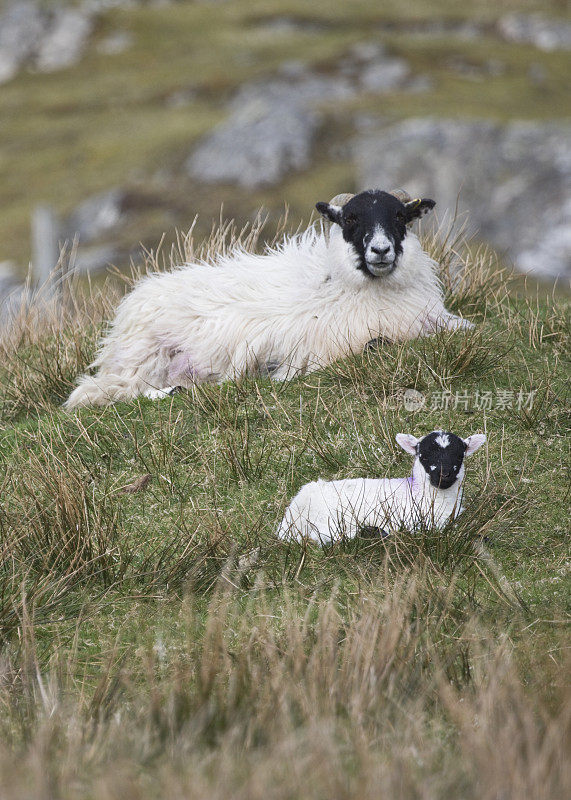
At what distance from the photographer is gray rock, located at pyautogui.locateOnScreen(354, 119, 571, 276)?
32.6m

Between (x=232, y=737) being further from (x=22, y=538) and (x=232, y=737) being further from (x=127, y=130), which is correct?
(x=127, y=130)

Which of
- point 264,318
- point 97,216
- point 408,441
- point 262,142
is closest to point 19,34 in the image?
point 97,216

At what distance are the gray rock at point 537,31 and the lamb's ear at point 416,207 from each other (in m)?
67.6

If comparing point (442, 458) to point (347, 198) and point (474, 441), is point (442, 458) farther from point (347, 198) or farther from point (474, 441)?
point (347, 198)

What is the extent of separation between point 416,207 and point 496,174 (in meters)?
30.4

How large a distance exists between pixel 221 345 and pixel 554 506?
2815 mm

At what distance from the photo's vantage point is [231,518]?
5.38 metres

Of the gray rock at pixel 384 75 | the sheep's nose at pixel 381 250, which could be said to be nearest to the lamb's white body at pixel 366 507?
the sheep's nose at pixel 381 250

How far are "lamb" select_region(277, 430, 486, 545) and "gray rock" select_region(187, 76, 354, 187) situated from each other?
3937 cm

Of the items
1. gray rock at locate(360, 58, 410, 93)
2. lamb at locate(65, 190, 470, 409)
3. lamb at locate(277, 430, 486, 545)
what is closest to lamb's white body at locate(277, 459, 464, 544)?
lamb at locate(277, 430, 486, 545)

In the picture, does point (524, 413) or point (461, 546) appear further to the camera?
point (524, 413)

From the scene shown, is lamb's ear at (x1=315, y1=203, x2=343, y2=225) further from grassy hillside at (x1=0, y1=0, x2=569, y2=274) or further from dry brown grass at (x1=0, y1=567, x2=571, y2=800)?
grassy hillside at (x1=0, y1=0, x2=569, y2=274)

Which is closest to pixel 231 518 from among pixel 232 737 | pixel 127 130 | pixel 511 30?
pixel 232 737

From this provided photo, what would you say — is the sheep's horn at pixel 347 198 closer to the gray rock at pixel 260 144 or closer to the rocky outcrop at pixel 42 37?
the gray rock at pixel 260 144
